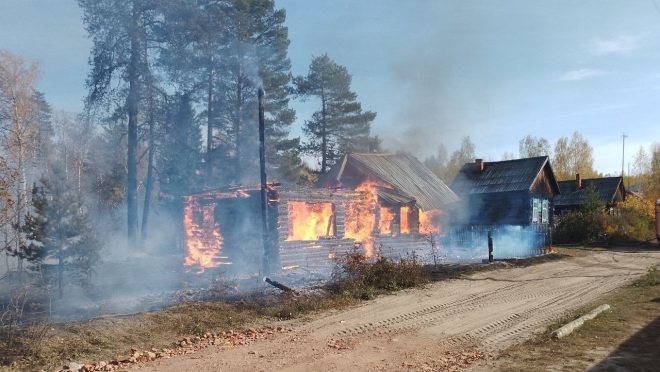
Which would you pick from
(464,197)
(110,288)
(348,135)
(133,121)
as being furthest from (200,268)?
(348,135)

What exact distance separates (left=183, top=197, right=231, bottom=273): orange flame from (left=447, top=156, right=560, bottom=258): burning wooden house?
14.7 meters

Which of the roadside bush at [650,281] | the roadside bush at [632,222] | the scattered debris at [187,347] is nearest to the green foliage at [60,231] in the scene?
the scattered debris at [187,347]

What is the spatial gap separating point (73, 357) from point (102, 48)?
21.1 m

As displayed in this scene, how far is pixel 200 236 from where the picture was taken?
22.0 meters

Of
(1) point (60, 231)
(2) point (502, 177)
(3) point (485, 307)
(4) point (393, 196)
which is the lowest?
(3) point (485, 307)

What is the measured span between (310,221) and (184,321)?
1293 cm

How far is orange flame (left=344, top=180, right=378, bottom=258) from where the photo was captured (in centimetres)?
2480

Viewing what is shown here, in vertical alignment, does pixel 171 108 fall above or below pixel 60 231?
above

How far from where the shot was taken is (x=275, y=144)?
122 ft

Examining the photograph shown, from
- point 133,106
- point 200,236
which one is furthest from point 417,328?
point 133,106

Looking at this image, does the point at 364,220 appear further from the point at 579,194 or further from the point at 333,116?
the point at 579,194

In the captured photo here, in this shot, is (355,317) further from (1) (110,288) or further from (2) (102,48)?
(2) (102,48)

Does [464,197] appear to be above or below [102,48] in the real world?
below

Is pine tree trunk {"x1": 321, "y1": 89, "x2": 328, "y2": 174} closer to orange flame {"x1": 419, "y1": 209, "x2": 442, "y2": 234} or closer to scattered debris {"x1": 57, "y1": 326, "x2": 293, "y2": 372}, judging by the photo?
orange flame {"x1": 419, "y1": 209, "x2": 442, "y2": 234}
